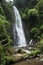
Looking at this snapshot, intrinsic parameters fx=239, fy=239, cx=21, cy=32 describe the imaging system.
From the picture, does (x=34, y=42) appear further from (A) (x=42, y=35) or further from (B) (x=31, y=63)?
(B) (x=31, y=63)

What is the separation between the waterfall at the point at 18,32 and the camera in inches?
1414

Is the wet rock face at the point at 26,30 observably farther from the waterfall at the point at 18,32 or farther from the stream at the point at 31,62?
the stream at the point at 31,62

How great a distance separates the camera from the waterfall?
118ft

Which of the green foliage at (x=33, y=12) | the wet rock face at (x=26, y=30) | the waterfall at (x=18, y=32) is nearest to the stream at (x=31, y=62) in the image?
the waterfall at (x=18, y=32)

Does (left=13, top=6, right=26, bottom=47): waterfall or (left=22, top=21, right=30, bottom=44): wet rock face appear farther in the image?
(left=22, top=21, right=30, bottom=44): wet rock face

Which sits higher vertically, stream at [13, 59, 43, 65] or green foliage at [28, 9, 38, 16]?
green foliage at [28, 9, 38, 16]

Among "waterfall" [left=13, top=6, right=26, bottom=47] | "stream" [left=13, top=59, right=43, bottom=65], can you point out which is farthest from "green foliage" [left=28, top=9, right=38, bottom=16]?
"stream" [left=13, top=59, right=43, bottom=65]

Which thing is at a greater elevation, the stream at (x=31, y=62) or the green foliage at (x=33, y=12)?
the green foliage at (x=33, y=12)

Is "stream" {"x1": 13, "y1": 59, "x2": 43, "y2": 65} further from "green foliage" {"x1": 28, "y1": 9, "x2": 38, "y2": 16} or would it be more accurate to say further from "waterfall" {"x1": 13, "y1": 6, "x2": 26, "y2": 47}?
"green foliage" {"x1": 28, "y1": 9, "x2": 38, "y2": 16}

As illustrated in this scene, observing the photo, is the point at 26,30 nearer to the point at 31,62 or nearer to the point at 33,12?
the point at 33,12

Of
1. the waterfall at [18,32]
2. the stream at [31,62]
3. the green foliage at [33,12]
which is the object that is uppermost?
the green foliage at [33,12]

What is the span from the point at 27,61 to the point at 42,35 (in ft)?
38.8

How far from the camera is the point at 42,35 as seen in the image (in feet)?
108

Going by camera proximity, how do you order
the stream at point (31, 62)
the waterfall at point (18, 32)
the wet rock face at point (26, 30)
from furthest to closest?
the wet rock face at point (26, 30) → the waterfall at point (18, 32) → the stream at point (31, 62)
